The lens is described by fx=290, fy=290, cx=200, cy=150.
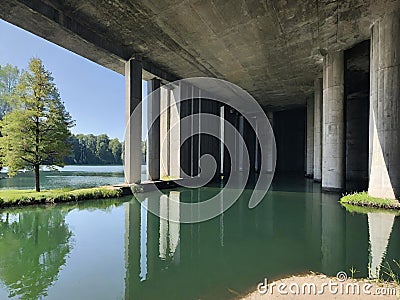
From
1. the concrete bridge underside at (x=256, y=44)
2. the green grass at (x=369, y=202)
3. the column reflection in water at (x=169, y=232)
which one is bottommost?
the column reflection in water at (x=169, y=232)

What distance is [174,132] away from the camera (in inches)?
770

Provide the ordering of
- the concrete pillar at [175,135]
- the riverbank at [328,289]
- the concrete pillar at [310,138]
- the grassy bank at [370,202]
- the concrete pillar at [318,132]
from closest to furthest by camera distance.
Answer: the riverbank at [328,289] → the grassy bank at [370,202] → the concrete pillar at [318,132] → the concrete pillar at [175,135] → the concrete pillar at [310,138]

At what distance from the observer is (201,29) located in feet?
37.4

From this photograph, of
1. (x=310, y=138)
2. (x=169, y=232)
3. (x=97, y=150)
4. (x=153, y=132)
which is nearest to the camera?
(x=169, y=232)

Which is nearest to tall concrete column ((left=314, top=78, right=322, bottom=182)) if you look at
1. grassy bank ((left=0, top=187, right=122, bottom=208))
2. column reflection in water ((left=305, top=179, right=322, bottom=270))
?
column reflection in water ((left=305, top=179, right=322, bottom=270))

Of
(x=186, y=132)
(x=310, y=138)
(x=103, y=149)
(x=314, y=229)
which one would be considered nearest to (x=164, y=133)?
(x=186, y=132)

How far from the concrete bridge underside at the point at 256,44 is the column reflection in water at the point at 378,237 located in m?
2.04

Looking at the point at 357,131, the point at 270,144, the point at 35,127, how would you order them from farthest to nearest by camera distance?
the point at 270,144
the point at 357,131
the point at 35,127

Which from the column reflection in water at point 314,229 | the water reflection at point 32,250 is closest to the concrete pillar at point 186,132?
the column reflection in water at point 314,229

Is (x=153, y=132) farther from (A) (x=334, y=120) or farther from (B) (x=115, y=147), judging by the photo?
(B) (x=115, y=147)

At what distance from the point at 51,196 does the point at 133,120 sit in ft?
17.0

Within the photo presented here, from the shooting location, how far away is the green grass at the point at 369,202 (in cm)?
936

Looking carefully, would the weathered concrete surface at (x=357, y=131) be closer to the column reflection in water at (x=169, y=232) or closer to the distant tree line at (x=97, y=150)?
the column reflection in water at (x=169, y=232)

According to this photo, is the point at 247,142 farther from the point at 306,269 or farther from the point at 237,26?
the point at 306,269
